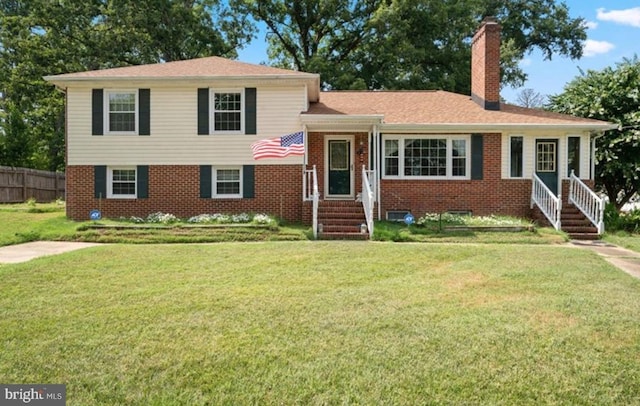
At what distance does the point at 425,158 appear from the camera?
1541cm

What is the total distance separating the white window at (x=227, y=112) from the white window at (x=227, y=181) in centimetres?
123

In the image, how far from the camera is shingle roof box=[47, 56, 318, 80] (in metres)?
14.4

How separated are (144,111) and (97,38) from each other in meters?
14.9

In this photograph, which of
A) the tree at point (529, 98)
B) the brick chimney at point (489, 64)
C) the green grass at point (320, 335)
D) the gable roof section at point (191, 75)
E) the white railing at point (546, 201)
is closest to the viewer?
the green grass at point (320, 335)

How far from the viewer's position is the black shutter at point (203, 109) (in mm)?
14750

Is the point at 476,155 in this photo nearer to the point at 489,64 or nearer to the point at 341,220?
the point at 489,64

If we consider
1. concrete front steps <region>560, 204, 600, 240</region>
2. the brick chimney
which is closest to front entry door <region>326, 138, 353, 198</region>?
the brick chimney

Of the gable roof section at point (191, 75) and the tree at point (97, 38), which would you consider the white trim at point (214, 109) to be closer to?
the gable roof section at point (191, 75)

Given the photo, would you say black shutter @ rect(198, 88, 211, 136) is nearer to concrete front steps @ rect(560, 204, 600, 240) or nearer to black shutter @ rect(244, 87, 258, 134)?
black shutter @ rect(244, 87, 258, 134)


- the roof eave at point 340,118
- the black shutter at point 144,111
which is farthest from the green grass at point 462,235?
the black shutter at point 144,111

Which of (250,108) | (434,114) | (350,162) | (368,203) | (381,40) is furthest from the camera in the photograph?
(381,40)

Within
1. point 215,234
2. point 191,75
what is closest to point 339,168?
point 215,234

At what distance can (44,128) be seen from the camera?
3050cm

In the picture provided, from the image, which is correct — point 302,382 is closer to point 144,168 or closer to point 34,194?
point 144,168
